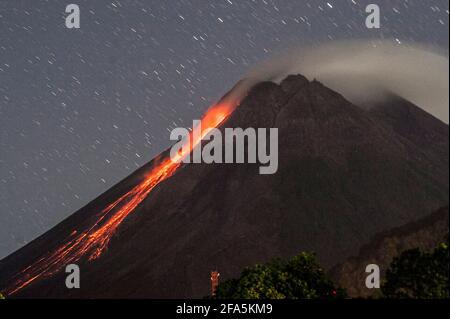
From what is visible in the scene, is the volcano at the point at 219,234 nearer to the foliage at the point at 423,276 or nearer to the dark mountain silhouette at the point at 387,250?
the dark mountain silhouette at the point at 387,250

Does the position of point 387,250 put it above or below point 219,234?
below

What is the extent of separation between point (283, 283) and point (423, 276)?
931 cm

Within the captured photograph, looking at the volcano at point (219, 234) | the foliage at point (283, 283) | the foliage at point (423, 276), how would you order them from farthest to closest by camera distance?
the volcano at point (219, 234), the foliage at point (423, 276), the foliage at point (283, 283)

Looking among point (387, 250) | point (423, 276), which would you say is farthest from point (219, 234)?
point (423, 276)

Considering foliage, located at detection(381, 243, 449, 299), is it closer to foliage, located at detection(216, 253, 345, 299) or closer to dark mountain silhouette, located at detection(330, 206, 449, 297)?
foliage, located at detection(216, 253, 345, 299)

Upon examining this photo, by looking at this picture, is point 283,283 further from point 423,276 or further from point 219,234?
point 219,234

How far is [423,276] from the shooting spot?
41.6 metres

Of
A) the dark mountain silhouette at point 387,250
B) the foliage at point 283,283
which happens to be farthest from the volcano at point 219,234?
the foliage at point 283,283

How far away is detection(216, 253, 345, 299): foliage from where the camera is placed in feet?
125

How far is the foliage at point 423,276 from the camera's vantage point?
134ft

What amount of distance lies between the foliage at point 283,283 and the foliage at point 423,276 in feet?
11.2

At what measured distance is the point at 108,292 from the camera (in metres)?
150

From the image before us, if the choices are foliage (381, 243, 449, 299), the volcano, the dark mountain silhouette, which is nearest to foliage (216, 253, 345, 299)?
foliage (381, 243, 449, 299)
